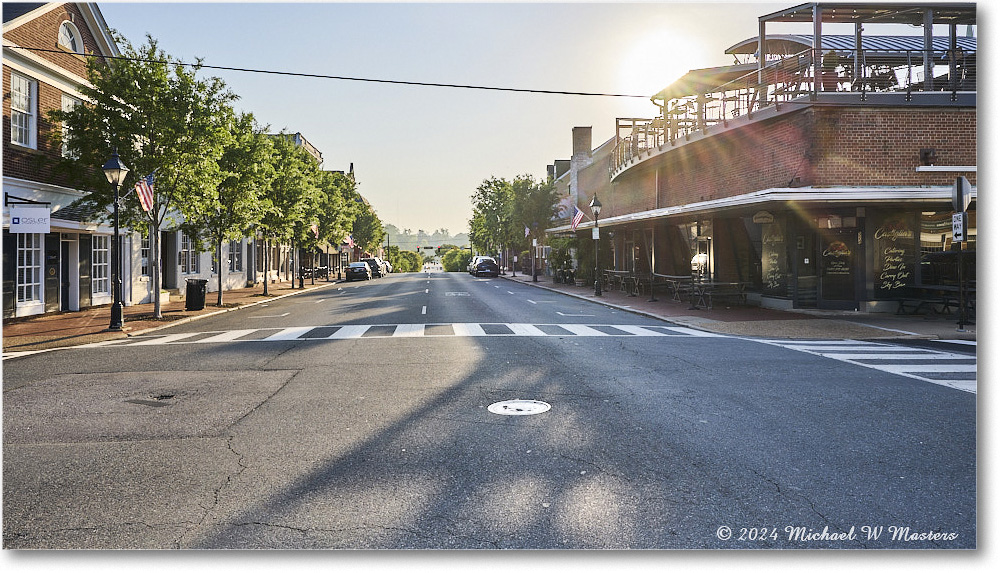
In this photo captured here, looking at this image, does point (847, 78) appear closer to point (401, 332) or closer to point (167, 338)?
point (401, 332)

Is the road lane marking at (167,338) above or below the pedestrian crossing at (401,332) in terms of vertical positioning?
below

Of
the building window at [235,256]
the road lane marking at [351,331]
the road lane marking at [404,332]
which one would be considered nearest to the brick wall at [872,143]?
the road lane marking at [404,332]

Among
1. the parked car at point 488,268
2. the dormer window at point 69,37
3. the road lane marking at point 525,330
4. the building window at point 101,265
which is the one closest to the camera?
the road lane marking at point 525,330

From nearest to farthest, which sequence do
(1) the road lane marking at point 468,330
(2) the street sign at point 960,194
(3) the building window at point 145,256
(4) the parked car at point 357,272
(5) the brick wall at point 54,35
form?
(2) the street sign at point 960,194
(1) the road lane marking at point 468,330
(5) the brick wall at point 54,35
(3) the building window at point 145,256
(4) the parked car at point 357,272

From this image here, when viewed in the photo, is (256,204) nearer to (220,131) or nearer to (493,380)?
(220,131)

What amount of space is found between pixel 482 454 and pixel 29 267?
59.7 ft

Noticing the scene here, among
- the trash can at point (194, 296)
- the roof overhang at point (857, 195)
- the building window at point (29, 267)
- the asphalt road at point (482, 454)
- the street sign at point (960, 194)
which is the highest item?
the roof overhang at point (857, 195)

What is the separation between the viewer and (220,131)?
19312 mm

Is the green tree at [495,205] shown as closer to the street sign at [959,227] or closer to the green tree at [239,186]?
the green tree at [239,186]

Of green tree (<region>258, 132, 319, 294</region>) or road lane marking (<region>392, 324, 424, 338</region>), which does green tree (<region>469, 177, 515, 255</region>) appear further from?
road lane marking (<region>392, 324, 424, 338</region>)

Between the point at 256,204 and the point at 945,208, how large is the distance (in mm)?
21345

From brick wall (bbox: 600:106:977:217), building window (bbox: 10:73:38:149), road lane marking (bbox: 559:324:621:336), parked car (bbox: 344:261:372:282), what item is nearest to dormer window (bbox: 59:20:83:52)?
building window (bbox: 10:73:38:149)

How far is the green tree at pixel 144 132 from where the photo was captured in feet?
58.9

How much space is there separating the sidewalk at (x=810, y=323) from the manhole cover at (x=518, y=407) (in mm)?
9120
